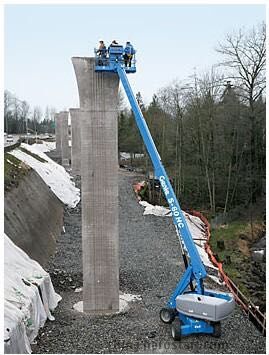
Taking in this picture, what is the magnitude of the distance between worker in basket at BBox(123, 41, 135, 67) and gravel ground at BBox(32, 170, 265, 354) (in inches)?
270

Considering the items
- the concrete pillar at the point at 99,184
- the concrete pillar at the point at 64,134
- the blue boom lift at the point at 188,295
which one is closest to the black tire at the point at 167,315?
the blue boom lift at the point at 188,295

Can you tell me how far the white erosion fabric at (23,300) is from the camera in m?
9.63

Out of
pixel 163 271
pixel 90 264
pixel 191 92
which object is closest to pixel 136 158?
pixel 191 92

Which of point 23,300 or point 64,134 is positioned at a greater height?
point 64,134

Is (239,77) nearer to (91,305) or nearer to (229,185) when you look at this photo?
(229,185)

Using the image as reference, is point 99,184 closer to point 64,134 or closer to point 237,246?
point 237,246

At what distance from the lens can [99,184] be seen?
1245 centimetres

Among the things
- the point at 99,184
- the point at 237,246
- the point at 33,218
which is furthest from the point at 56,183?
the point at 99,184

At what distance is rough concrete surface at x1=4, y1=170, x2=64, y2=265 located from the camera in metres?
17.8

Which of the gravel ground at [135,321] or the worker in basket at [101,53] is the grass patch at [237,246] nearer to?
the gravel ground at [135,321]

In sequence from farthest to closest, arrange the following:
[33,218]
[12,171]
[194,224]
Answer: [194,224] < [12,171] < [33,218]

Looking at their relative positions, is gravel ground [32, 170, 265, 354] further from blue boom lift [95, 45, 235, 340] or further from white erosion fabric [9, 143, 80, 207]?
white erosion fabric [9, 143, 80, 207]

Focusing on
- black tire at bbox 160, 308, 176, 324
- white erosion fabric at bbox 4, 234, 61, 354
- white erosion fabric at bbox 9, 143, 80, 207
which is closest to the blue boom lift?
black tire at bbox 160, 308, 176, 324

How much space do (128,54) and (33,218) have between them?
11.6m
